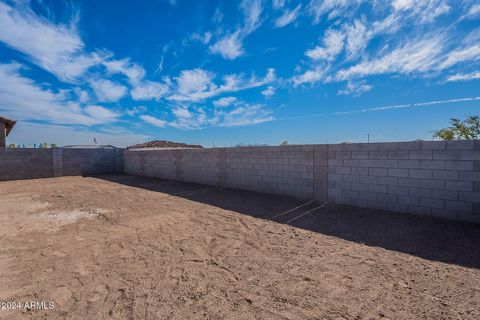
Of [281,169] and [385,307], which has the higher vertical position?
[281,169]

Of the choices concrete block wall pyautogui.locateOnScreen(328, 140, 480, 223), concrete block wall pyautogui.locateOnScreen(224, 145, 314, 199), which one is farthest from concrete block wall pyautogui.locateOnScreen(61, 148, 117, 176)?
concrete block wall pyautogui.locateOnScreen(328, 140, 480, 223)

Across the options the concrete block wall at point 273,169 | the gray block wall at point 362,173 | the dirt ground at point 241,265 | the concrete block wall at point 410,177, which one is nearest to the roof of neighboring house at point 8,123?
the gray block wall at point 362,173

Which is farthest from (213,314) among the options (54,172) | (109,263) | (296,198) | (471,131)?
(471,131)

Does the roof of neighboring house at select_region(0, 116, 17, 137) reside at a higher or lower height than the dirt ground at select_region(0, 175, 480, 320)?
higher

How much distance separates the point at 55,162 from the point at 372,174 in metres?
15.0

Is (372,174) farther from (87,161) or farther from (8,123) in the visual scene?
(8,123)

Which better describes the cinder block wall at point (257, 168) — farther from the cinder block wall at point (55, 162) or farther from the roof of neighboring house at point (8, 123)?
the roof of neighboring house at point (8, 123)

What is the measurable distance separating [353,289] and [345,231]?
1.80 m

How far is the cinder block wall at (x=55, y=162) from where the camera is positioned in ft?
39.0

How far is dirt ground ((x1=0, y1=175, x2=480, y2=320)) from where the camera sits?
7.05 ft

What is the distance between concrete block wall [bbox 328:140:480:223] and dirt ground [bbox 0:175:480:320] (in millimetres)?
292

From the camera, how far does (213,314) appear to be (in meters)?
2.07

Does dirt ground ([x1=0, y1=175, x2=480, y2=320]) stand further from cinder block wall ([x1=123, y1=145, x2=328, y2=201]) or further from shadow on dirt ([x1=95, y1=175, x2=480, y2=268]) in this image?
cinder block wall ([x1=123, y1=145, x2=328, y2=201])

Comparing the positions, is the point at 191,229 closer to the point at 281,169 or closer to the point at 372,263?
the point at 372,263
